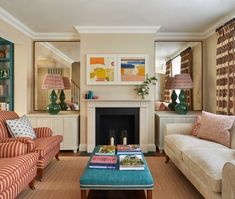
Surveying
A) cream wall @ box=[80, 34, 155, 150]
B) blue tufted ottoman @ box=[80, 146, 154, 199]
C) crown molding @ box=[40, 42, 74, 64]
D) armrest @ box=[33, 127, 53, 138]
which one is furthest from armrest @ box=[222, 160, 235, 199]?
crown molding @ box=[40, 42, 74, 64]

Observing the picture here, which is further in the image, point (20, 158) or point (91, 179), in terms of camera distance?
point (20, 158)

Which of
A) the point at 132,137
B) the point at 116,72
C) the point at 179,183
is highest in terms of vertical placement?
the point at 116,72

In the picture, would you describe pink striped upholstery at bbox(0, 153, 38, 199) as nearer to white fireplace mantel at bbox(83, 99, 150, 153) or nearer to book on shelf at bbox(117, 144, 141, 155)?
book on shelf at bbox(117, 144, 141, 155)

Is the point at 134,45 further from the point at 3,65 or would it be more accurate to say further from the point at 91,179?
the point at 91,179

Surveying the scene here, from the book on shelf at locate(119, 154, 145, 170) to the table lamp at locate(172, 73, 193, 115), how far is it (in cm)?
238

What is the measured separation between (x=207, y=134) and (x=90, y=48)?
2.80m

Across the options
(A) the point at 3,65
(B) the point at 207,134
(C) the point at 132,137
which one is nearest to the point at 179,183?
(B) the point at 207,134

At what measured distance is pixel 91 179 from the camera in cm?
231

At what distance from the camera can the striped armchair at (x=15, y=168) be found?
2.21 metres

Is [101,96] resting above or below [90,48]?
below

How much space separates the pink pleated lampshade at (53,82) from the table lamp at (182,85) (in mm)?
2305

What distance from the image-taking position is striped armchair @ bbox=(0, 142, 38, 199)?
2.21 meters

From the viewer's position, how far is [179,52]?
5484 millimetres

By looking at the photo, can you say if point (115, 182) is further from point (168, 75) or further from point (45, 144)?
point (168, 75)
